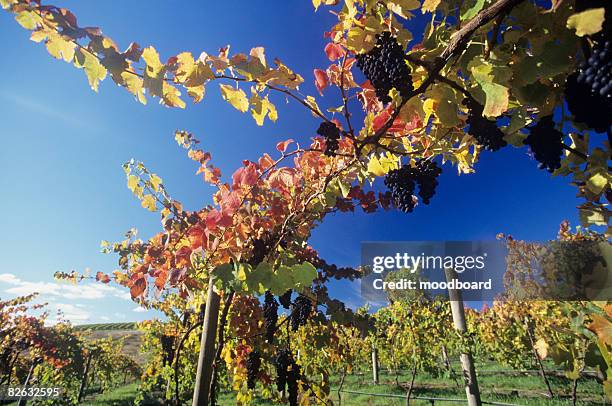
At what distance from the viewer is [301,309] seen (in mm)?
3523

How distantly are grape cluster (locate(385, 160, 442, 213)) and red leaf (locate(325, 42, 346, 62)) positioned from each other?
2.25 ft

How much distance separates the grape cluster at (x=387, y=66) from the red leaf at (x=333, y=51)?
1.12 ft

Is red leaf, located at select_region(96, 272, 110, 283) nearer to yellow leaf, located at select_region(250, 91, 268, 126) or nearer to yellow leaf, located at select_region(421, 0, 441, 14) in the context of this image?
yellow leaf, located at select_region(250, 91, 268, 126)

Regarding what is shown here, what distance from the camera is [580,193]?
6.07ft

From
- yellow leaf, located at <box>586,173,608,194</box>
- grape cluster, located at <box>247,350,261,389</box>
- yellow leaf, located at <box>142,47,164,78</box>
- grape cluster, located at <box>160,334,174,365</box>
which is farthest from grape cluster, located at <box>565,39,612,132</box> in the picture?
grape cluster, located at <box>160,334,174,365</box>

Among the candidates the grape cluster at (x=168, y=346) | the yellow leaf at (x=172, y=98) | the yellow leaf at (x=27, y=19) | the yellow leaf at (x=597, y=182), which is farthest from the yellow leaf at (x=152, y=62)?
the grape cluster at (x=168, y=346)

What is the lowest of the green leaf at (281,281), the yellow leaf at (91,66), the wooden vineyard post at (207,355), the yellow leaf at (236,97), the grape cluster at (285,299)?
the wooden vineyard post at (207,355)

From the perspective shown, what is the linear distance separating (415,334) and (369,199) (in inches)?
338

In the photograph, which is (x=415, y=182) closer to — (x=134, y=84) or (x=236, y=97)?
(x=236, y=97)

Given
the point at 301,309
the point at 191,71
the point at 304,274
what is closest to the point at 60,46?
the point at 191,71

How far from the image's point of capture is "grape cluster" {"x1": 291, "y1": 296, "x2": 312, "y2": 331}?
3.53 meters

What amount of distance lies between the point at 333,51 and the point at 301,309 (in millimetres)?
2634

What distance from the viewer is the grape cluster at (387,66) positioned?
128 centimetres

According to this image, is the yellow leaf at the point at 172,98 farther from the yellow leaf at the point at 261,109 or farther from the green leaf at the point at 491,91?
the green leaf at the point at 491,91
